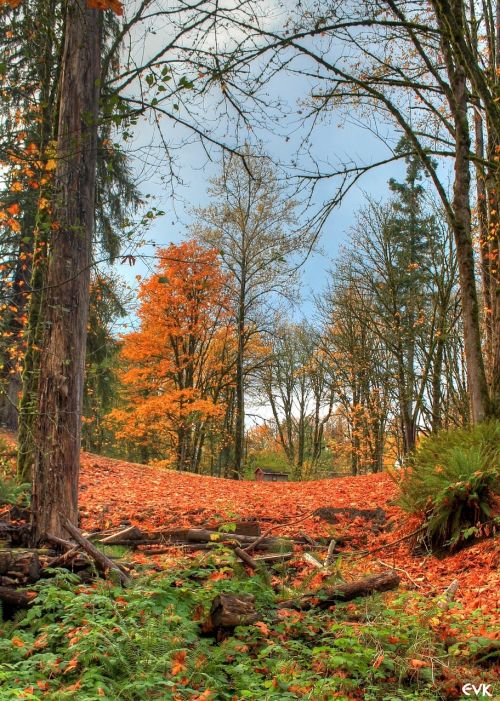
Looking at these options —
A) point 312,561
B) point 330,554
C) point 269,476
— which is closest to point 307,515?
point 330,554

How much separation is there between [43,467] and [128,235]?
238cm

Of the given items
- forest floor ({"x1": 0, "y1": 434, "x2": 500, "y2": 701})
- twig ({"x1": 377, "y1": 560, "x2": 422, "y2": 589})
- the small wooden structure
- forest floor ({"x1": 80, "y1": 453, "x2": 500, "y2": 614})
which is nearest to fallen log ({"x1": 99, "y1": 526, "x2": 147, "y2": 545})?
forest floor ({"x1": 0, "y1": 434, "x2": 500, "y2": 701})

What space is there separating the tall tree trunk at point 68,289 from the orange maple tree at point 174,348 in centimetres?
1131

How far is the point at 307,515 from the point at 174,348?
41.5 feet

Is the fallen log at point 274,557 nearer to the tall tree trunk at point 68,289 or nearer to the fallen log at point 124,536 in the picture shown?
the fallen log at point 124,536

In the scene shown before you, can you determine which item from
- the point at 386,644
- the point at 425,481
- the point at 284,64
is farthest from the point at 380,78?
the point at 386,644

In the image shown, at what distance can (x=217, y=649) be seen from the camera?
3.38 m

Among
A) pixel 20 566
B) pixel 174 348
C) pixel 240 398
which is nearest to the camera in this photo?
pixel 20 566

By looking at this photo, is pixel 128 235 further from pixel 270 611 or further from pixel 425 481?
pixel 425 481

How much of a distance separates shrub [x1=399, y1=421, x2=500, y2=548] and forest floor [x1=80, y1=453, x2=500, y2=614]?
7.6 inches

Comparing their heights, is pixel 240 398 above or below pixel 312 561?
above

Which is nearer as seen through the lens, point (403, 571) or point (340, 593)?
point (340, 593)

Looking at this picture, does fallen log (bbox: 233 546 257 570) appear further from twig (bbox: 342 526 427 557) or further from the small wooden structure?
the small wooden structure

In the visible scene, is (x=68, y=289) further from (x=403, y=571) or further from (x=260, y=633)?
(x=403, y=571)
